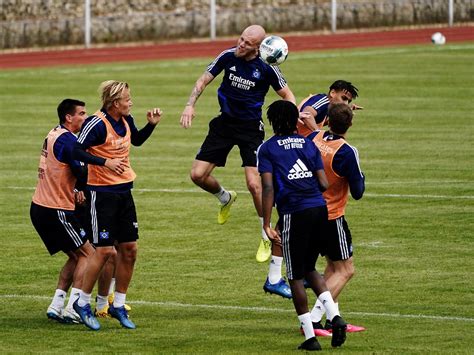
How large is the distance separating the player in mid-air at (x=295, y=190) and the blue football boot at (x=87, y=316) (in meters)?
2.08

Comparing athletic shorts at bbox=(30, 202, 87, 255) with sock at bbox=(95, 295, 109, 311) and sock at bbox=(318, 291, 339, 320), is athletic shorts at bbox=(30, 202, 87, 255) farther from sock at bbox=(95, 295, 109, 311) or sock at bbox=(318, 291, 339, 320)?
sock at bbox=(318, 291, 339, 320)

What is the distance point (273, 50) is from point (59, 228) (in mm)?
3426

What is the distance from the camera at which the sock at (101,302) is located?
13.3m

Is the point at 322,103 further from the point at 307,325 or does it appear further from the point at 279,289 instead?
the point at 307,325

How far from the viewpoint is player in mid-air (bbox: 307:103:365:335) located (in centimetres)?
1205

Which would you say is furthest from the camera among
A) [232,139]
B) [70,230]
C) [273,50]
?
[232,139]

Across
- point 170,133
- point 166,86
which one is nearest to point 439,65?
point 166,86

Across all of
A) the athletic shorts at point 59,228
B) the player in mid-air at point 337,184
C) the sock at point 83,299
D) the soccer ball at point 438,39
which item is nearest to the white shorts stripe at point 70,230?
the athletic shorts at point 59,228

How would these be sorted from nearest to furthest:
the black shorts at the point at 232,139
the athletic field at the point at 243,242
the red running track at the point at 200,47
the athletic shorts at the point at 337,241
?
the athletic shorts at the point at 337,241 < the athletic field at the point at 243,242 < the black shorts at the point at 232,139 < the red running track at the point at 200,47

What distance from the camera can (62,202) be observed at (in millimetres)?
13203

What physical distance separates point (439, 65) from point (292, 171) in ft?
92.1

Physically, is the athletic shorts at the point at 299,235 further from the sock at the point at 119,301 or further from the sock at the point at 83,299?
the sock at the point at 83,299

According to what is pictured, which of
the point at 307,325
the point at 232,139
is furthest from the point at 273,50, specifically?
the point at 307,325

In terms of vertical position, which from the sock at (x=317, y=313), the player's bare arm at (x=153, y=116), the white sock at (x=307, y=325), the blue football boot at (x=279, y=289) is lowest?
the blue football boot at (x=279, y=289)
